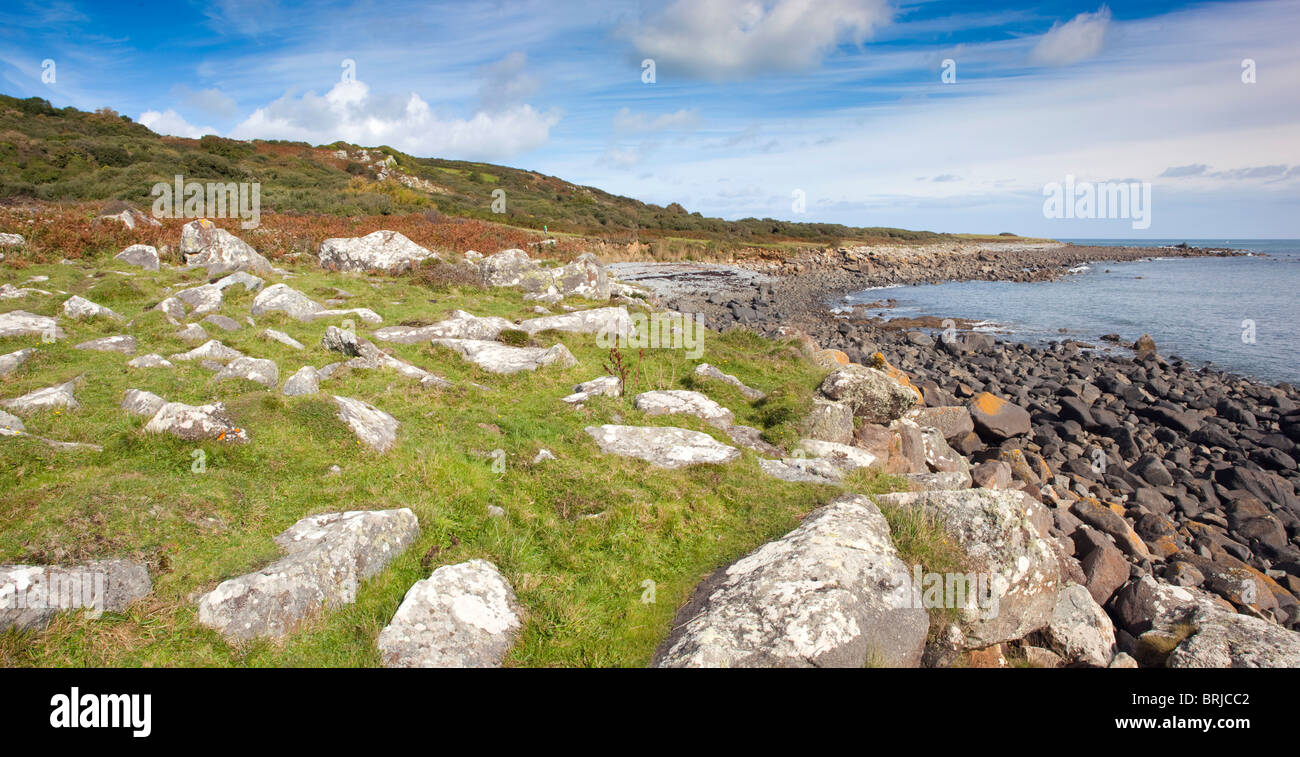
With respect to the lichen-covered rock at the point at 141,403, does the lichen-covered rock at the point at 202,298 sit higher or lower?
higher

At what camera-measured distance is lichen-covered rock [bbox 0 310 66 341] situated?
12383 mm

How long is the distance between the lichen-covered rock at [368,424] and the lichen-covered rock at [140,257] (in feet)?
54.6

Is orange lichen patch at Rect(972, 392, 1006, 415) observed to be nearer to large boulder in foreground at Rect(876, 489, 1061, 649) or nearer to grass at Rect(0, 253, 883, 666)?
grass at Rect(0, 253, 883, 666)

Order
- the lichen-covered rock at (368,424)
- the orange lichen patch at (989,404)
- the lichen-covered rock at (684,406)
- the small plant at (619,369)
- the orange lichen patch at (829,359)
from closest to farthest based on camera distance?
the lichen-covered rock at (368,424) < the lichen-covered rock at (684,406) < the small plant at (619,369) < the orange lichen patch at (989,404) < the orange lichen patch at (829,359)

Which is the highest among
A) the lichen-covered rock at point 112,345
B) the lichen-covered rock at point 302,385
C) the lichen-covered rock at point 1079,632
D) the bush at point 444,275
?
the bush at point 444,275

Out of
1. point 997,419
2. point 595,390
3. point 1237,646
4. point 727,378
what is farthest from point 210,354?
point 997,419

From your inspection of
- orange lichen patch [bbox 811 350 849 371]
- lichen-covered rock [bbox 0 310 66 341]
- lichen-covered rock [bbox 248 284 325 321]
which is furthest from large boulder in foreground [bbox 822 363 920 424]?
lichen-covered rock [bbox 0 310 66 341]

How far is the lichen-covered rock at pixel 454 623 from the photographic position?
5715mm

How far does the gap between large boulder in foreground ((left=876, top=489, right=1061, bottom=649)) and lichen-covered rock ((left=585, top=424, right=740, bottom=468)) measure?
3408mm

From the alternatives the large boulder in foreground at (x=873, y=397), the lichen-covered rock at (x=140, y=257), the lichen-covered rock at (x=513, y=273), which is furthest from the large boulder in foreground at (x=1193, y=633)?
the lichen-covered rock at (x=140, y=257)
